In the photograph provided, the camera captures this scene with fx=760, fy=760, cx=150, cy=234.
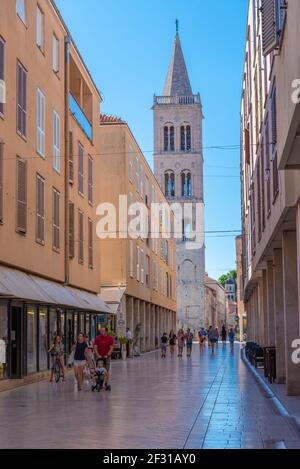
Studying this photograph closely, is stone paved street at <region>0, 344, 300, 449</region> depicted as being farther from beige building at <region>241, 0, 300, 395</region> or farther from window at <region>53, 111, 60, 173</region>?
window at <region>53, 111, 60, 173</region>

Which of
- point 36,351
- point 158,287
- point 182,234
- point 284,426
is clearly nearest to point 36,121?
point 36,351

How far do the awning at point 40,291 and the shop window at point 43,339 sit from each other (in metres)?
0.85

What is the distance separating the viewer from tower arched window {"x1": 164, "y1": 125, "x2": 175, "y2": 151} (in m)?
108

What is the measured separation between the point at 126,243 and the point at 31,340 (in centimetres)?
2061

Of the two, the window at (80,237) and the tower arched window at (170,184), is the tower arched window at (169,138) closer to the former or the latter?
the tower arched window at (170,184)

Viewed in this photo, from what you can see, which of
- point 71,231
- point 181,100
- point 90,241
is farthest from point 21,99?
point 181,100

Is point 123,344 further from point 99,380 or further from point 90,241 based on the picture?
point 99,380

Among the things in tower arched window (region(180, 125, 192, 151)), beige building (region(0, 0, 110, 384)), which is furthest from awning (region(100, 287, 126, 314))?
tower arched window (region(180, 125, 192, 151))

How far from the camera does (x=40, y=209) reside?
25.9 meters

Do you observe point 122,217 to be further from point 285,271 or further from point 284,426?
point 284,426

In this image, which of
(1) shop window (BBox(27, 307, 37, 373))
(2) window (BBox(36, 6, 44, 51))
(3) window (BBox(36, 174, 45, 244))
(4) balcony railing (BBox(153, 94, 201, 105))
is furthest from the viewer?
(4) balcony railing (BBox(153, 94, 201, 105))

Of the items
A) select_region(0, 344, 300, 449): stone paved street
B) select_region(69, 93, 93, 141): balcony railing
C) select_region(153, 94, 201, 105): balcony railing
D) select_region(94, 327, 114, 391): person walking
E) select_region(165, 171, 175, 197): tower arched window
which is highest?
select_region(153, 94, 201, 105): balcony railing

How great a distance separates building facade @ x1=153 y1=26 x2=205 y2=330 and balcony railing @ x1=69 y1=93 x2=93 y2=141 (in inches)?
2616
